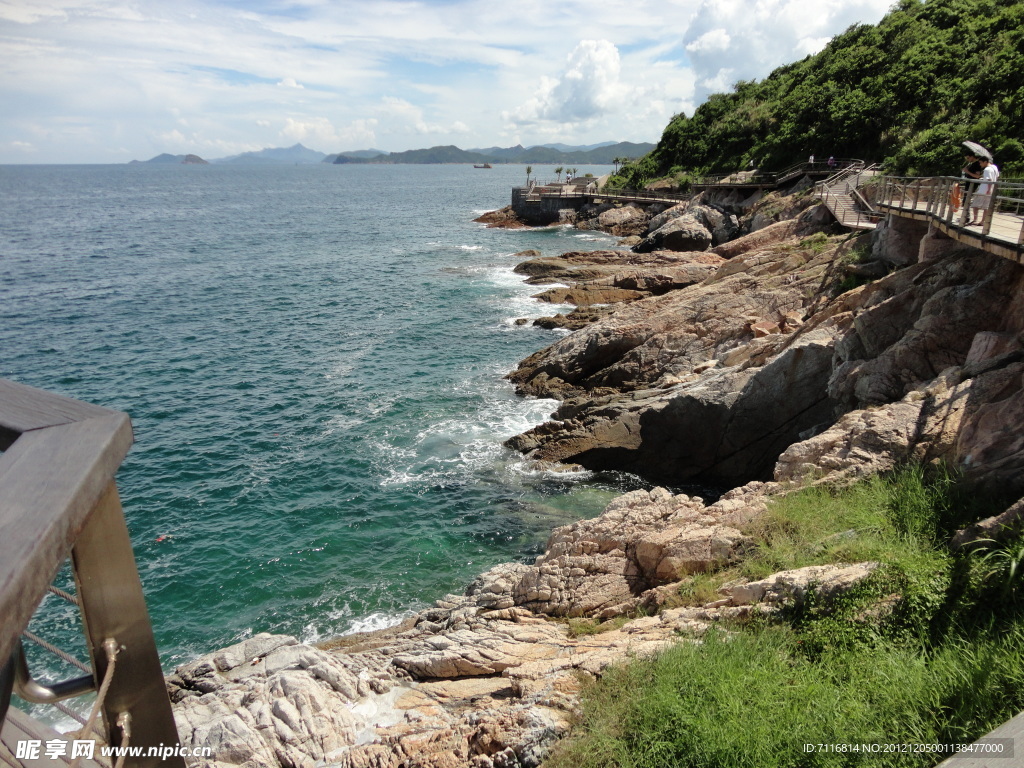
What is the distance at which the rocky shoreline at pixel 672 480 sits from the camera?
26.3ft

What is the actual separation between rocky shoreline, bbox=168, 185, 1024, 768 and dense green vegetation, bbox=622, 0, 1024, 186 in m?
15.6

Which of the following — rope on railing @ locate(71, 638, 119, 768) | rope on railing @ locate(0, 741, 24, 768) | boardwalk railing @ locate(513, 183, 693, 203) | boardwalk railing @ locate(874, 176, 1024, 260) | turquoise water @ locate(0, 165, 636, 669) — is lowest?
turquoise water @ locate(0, 165, 636, 669)

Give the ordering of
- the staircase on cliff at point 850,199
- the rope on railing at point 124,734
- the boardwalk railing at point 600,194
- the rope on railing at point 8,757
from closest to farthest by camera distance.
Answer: the rope on railing at point 8,757, the rope on railing at point 124,734, the staircase on cliff at point 850,199, the boardwalk railing at point 600,194

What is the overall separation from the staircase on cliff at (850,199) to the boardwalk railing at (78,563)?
90.4 feet

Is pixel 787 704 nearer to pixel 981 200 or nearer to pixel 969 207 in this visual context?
pixel 969 207

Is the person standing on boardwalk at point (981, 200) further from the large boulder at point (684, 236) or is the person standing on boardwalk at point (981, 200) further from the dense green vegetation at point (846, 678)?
the large boulder at point (684, 236)

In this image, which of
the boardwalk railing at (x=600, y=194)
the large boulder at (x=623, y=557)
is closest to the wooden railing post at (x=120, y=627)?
the large boulder at (x=623, y=557)

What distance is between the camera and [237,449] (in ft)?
76.4

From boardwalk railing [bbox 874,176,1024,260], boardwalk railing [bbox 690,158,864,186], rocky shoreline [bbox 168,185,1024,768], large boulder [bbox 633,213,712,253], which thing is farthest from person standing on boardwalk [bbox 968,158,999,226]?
large boulder [bbox 633,213,712,253]

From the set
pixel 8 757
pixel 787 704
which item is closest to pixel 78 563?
pixel 8 757

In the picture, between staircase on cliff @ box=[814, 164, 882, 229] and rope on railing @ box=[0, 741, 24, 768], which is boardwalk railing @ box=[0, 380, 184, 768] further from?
staircase on cliff @ box=[814, 164, 882, 229]

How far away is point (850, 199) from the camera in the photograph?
1189 inches

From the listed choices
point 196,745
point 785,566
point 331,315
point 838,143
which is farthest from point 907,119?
point 196,745

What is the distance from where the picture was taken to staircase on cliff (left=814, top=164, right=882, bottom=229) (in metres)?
26.5
